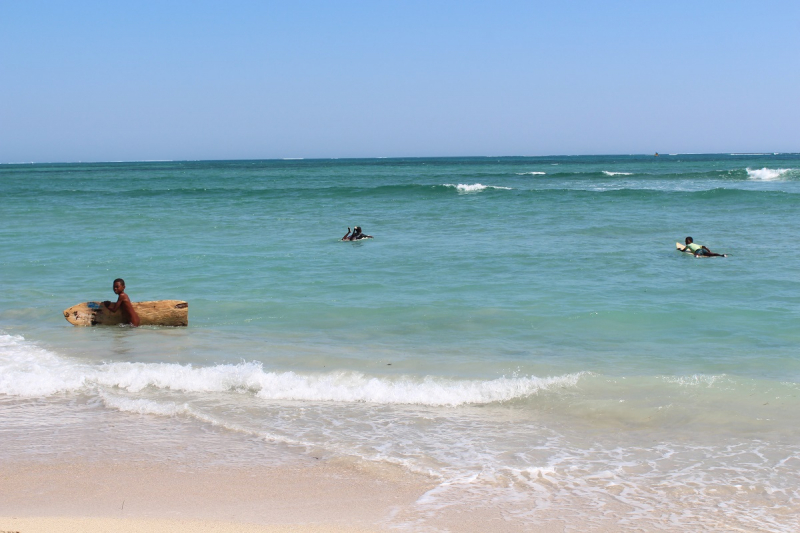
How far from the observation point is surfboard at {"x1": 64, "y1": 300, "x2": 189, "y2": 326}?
1004cm

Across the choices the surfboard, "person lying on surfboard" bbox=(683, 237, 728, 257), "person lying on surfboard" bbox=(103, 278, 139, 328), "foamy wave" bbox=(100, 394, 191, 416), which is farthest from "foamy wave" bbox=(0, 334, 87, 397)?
"person lying on surfboard" bbox=(683, 237, 728, 257)

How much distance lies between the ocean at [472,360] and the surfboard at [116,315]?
0.19 meters

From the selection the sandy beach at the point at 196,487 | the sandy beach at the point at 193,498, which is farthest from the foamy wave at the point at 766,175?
the sandy beach at the point at 193,498

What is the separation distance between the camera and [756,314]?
32.5 feet

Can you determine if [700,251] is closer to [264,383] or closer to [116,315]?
[264,383]

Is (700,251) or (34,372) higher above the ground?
(700,251)

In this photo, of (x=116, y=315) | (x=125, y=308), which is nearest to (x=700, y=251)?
(x=125, y=308)

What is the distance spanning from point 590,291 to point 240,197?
88.5 feet

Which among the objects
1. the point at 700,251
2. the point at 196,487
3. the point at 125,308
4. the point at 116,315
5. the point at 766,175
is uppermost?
the point at 766,175

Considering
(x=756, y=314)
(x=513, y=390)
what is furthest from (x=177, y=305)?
(x=756, y=314)

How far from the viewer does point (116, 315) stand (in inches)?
400

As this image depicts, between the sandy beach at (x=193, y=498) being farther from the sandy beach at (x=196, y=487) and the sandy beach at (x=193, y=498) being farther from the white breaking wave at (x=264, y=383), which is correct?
the white breaking wave at (x=264, y=383)

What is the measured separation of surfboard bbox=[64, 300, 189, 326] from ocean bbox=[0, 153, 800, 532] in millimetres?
187

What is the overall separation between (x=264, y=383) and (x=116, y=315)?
391cm
